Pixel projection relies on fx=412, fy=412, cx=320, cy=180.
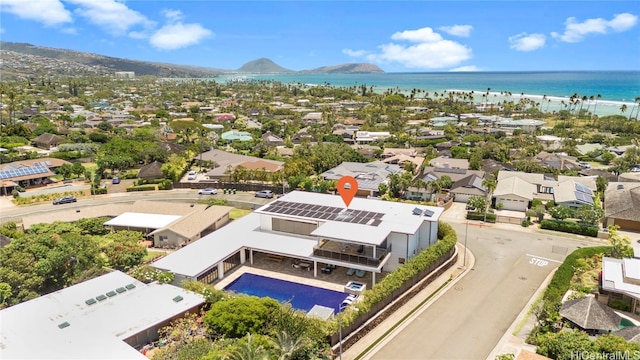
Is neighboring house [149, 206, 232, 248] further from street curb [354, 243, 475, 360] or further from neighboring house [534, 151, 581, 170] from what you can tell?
neighboring house [534, 151, 581, 170]

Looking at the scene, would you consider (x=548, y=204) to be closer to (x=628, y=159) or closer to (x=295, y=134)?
(x=628, y=159)

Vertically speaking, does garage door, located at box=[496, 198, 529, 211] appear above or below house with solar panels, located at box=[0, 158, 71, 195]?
below

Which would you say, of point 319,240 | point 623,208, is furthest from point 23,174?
point 623,208

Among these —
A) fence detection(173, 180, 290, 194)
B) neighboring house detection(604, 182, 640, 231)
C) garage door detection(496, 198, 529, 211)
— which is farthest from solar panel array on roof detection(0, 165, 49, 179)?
neighboring house detection(604, 182, 640, 231)

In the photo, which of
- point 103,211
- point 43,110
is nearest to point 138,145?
point 103,211

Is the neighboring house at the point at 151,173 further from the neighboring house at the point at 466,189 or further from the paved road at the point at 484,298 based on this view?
the paved road at the point at 484,298
